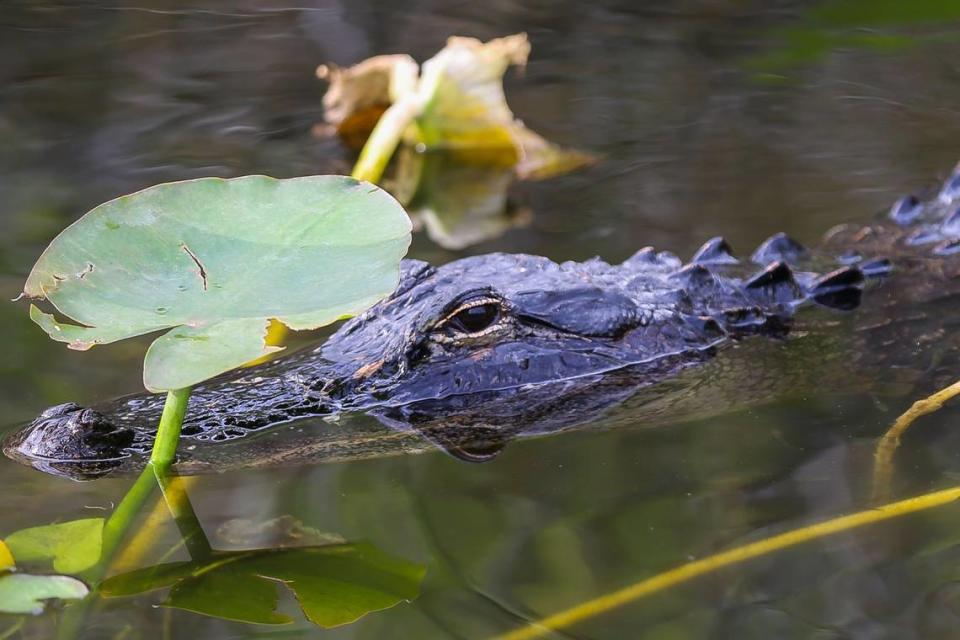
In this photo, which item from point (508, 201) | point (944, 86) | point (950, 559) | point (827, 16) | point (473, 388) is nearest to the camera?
point (950, 559)

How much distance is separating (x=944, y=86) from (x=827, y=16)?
4.40 feet

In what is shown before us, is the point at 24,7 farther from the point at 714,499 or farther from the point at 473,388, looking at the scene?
the point at 714,499

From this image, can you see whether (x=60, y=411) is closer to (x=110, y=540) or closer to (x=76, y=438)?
(x=76, y=438)

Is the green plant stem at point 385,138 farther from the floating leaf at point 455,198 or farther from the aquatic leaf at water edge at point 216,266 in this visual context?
the aquatic leaf at water edge at point 216,266

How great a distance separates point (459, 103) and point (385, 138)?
640 millimetres

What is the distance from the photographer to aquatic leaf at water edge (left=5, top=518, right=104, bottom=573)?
2.38 metres

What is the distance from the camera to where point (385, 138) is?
488 centimetres

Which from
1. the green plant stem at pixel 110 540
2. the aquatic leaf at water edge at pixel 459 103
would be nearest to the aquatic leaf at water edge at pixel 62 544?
the green plant stem at pixel 110 540

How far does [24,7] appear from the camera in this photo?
25.4ft

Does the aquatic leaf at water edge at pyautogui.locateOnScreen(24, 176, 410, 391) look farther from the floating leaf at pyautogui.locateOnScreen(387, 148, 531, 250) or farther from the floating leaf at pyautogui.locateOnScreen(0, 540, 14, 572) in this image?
the floating leaf at pyautogui.locateOnScreen(387, 148, 531, 250)

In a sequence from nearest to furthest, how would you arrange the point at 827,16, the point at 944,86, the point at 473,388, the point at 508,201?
the point at 473,388 < the point at 508,201 < the point at 944,86 < the point at 827,16

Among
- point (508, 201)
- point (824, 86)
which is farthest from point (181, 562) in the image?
point (824, 86)

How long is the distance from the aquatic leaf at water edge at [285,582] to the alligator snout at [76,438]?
426 mm

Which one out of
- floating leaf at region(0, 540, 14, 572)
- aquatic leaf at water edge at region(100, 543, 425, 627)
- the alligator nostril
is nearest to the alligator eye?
aquatic leaf at water edge at region(100, 543, 425, 627)
